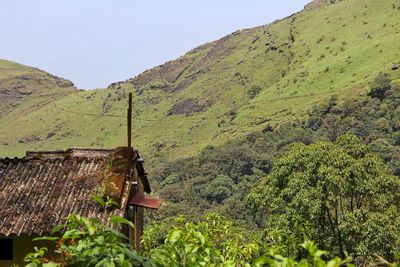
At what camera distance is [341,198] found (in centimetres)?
2758

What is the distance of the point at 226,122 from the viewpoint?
131 metres

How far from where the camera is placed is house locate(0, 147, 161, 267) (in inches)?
561

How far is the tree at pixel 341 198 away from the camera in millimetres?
25203

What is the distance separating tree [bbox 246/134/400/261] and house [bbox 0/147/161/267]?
445 inches

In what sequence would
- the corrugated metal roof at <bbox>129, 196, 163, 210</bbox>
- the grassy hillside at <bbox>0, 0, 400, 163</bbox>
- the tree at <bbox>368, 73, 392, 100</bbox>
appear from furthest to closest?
the grassy hillside at <bbox>0, 0, 400, 163</bbox> < the tree at <bbox>368, 73, 392, 100</bbox> < the corrugated metal roof at <bbox>129, 196, 163, 210</bbox>

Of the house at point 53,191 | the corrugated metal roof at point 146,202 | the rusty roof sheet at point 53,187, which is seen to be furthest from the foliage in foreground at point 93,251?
the corrugated metal roof at point 146,202

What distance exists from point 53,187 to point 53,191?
22 cm

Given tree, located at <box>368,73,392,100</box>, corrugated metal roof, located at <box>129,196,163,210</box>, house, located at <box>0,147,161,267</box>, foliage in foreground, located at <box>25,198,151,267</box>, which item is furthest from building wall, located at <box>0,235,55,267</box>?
tree, located at <box>368,73,392,100</box>

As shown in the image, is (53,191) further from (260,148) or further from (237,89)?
(237,89)

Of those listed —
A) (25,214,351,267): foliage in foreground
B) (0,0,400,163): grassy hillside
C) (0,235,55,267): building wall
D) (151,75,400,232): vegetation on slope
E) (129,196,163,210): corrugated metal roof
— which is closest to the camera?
(25,214,351,267): foliage in foreground

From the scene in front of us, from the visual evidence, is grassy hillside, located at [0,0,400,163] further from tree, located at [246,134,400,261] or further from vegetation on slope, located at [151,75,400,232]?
tree, located at [246,134,400,261]

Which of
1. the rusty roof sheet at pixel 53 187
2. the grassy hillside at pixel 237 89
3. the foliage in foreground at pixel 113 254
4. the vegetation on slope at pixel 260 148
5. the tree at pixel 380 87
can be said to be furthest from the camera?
the grassy hillside at pixel 237 89

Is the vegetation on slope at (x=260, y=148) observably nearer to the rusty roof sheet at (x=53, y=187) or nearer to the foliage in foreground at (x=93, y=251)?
the rusty roof sheet at (x=53, y=187)

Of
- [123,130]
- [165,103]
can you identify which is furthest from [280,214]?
[165,103]
